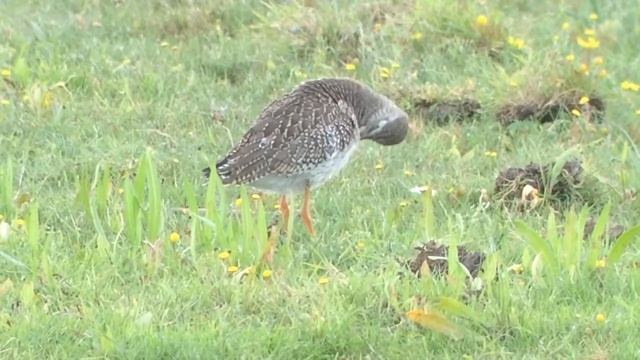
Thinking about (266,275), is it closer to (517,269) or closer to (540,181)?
(517,269)

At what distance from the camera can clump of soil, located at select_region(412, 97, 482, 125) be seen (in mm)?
7941

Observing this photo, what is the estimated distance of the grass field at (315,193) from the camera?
15.3 feet

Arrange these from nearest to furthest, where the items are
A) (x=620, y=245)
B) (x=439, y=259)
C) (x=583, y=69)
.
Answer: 1. (x=620, y=245)
2. (x=439, y=259)
3. (x=583, y=69)

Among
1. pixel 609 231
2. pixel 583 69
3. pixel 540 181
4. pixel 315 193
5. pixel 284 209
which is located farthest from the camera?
pixel 583 69

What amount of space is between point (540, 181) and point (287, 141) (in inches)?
52.3

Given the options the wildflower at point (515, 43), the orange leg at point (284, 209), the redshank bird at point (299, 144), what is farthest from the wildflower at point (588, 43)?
the orange leg at point (284, 209)

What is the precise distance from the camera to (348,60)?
8.83 metres

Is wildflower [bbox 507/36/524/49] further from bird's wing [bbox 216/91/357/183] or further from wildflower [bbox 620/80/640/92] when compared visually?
bird's wing [bbox 216/91/357/183]

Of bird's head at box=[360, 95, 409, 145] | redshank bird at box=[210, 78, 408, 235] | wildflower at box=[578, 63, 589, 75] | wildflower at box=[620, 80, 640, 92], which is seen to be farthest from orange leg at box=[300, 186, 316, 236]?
wildflower at box=[620, 80, 640, 92]

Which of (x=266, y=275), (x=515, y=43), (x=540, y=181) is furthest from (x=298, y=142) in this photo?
(x=515, y=43)

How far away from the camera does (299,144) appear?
19.8 feet

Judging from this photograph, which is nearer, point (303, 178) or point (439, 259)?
point (439, 259)

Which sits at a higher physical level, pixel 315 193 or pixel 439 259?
pixel 439 259

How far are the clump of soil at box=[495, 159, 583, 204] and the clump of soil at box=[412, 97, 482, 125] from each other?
142 cm
